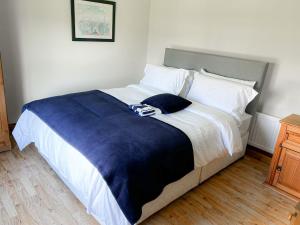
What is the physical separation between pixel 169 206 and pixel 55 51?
97.4 inches

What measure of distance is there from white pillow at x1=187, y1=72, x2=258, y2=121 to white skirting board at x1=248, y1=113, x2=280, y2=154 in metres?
0.39

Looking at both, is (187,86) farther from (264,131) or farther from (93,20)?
(93,20)

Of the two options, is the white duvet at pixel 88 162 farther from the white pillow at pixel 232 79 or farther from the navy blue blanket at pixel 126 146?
the white pillow at pixel 232 79

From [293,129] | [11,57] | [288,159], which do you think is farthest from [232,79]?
[11,57]

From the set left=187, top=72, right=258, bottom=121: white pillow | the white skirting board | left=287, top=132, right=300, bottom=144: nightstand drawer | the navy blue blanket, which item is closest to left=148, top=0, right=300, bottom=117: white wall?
the white skirting board

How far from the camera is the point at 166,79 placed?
313cm

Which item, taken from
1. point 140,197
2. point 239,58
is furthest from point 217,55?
point 140,197

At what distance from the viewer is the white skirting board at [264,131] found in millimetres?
2770

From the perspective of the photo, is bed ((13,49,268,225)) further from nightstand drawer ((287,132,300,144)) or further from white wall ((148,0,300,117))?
nightstand drawer ((287,132,300,144))

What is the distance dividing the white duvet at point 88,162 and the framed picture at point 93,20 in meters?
1.10

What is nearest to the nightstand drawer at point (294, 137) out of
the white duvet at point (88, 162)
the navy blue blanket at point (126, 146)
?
the white duvet at point (88, 162)

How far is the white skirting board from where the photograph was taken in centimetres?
277

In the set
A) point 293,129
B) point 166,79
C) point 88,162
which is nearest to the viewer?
point 88,162

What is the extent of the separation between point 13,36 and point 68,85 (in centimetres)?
93
